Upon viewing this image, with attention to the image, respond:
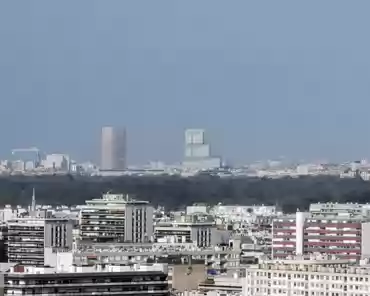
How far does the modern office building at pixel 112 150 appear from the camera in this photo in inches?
3152

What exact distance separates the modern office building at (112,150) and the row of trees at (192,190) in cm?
255

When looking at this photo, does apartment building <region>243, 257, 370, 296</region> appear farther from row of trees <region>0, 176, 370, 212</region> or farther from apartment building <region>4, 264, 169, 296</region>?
row of trees <region>0, 176, 370, 212</region>

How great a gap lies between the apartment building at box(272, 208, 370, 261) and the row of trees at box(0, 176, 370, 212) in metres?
11.9

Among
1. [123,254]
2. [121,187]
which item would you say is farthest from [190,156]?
[123,254]

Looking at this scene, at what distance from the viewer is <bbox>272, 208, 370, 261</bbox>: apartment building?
5106 cm

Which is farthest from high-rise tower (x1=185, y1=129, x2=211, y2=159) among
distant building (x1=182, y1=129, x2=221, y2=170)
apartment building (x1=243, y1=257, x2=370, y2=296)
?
apartment building (x1=243, y1=257, x2=370, y2=296)

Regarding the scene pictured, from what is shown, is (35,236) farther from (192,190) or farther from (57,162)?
(57,162)

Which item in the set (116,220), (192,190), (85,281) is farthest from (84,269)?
(192,190)

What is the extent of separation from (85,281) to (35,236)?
18.5 meters

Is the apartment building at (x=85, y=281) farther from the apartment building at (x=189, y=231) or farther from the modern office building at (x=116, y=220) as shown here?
the modern office building at (x=116, y=220)

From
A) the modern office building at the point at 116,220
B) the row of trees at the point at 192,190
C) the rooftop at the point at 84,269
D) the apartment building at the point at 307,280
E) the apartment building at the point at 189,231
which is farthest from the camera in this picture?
the row of trees at the point at 192,190

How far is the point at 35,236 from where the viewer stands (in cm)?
5241

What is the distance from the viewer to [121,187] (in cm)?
7194

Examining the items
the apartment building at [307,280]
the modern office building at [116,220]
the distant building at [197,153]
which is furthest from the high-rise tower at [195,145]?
the apartment building at [307,280]
